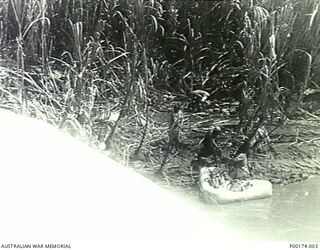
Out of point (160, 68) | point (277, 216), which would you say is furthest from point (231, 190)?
point (160, 68)

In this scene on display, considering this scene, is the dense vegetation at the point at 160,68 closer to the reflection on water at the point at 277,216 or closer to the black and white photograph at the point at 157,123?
the black and white photograph at the point at 157,123

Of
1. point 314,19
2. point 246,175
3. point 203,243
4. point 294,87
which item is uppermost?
point 314,19

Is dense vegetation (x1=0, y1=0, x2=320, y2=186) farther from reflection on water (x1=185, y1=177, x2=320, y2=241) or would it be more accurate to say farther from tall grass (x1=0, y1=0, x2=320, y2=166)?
reflection on water (x1=185, y1=177, x2=320, y2=241)

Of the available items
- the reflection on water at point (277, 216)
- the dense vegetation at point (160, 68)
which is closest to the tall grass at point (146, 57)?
the dense vegetation at point (160, 68)

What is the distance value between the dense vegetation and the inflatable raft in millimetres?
60

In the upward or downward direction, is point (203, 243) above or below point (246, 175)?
below

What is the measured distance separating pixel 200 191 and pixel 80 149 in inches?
8.9

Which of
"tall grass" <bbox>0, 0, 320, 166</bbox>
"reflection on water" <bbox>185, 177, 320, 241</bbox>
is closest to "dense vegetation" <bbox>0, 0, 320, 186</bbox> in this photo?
"tall grass" <bbox>0, 0, 320, 166</bbox>

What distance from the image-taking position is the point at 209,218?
85 cm

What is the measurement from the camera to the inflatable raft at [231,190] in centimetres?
85

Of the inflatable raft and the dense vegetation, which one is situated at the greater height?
the dense vegetation

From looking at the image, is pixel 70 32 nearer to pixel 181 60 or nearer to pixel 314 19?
pixel 181 60

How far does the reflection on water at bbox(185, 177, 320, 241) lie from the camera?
0.85m

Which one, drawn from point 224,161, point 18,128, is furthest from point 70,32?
point 224,161
